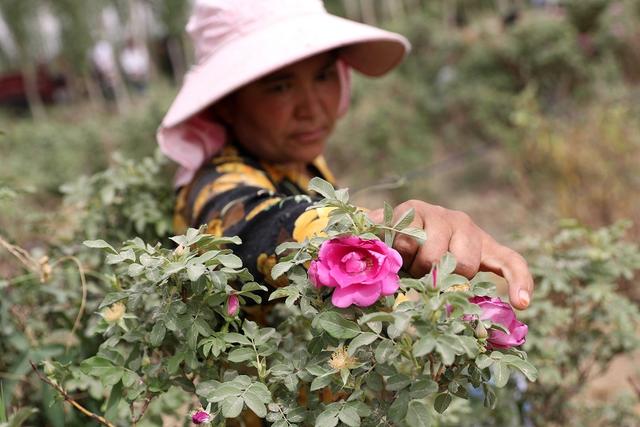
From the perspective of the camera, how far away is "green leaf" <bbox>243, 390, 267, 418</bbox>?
824 mm

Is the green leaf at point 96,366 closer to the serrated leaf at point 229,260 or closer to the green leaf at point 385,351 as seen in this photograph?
the serrated leaf at point 229,260

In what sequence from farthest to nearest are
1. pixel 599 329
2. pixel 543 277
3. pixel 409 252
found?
pixel 599 329 → pixel 543 277 → pixel 409 252

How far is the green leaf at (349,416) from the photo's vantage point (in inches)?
31.6

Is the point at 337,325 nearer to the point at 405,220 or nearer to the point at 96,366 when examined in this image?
the point at 405,220

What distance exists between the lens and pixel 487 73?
710cm

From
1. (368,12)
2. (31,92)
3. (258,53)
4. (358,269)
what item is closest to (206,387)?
(358,269)

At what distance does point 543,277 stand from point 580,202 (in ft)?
7.08

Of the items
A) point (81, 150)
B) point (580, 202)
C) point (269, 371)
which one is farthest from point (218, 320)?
point (81, 150)

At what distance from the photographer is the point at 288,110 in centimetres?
148

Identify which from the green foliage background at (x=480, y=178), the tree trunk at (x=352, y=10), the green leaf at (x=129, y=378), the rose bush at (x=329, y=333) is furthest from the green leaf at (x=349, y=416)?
the tree trunk at (x=352, y=10)

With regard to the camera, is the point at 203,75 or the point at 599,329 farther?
the point at 599,329

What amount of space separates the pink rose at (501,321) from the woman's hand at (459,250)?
2cm

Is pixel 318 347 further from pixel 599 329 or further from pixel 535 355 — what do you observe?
pixel 599 329

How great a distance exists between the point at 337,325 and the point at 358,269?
7 cm
